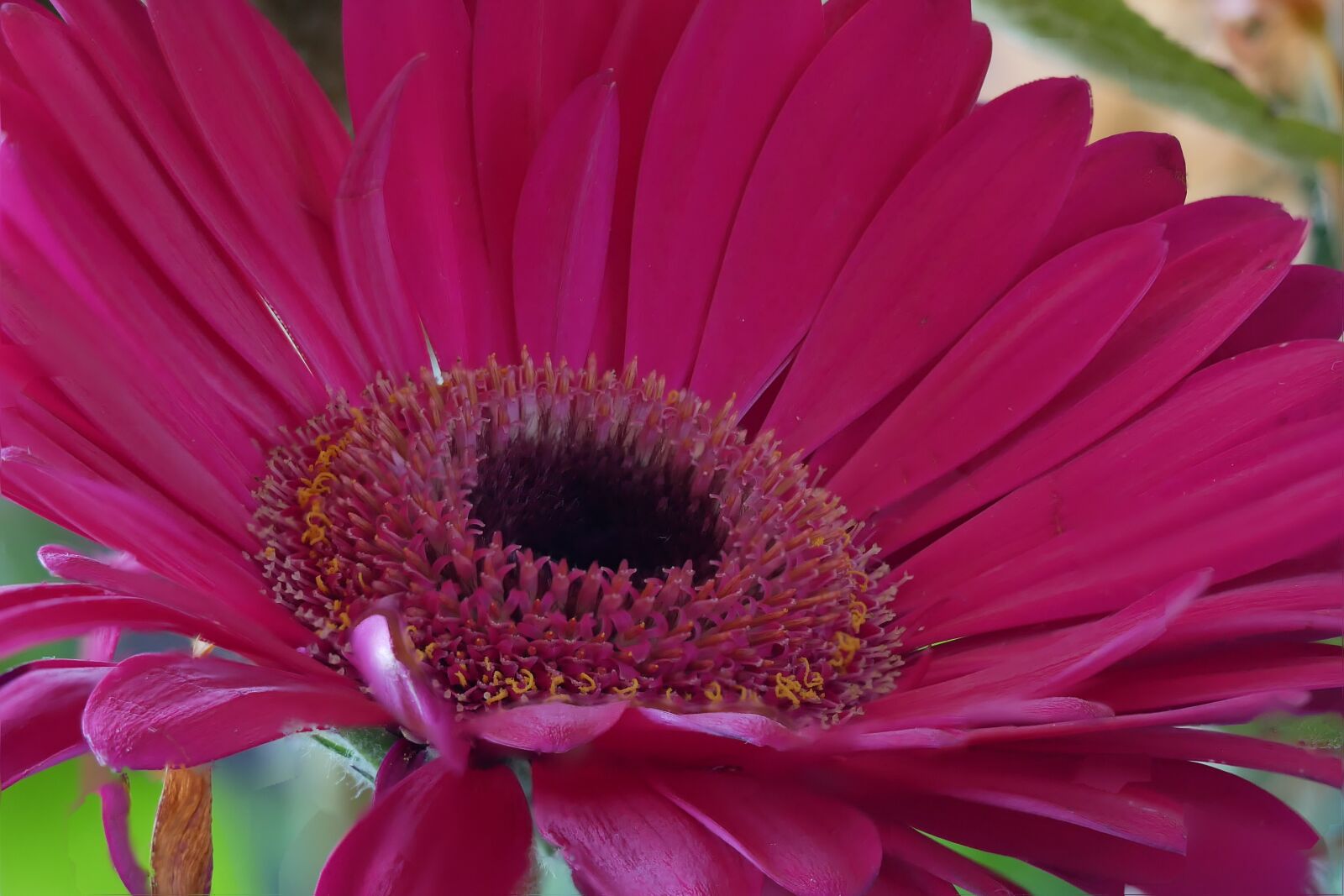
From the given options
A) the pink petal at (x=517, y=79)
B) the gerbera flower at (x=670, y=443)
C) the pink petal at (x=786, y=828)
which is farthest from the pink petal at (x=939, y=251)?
the pink petal at (x=786, y=828)

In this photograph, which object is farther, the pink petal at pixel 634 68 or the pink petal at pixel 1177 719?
the pink petal at pixel 634 68

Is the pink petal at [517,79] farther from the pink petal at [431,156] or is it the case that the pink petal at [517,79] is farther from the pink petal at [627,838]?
the pink petal at [627,838]

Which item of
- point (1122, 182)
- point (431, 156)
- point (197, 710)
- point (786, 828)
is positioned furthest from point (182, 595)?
point (1122, 182)

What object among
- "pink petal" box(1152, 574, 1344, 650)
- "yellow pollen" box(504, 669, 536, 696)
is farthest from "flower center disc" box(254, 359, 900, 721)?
"pink petal" box(1152, 574, 1344, 650)

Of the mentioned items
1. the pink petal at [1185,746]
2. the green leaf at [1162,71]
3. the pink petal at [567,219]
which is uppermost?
the green leaf at [1162,71]

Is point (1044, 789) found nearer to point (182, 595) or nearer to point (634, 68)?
point (182, 595)

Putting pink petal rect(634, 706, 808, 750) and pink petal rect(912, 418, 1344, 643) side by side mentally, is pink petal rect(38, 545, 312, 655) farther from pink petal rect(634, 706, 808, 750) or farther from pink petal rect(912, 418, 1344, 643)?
pink petal rect(912, 418, 1344, 643)
